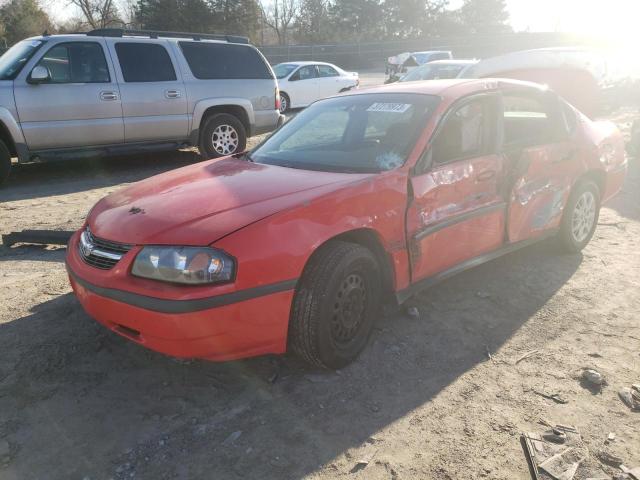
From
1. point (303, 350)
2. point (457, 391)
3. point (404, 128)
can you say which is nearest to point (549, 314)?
point (457, 391)

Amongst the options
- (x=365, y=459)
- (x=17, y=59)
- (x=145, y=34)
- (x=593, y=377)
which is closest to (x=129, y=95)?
(x=145, y=34)

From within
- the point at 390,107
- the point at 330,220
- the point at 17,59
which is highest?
the point at 17,59

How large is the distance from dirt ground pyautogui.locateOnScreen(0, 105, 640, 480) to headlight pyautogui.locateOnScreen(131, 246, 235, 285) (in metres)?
0.69

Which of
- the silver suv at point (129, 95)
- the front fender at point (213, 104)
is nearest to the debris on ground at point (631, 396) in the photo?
the silver suv at point (129, 95)

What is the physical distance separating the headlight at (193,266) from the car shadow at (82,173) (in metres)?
5.29

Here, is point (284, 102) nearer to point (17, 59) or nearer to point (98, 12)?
point (17, 59)

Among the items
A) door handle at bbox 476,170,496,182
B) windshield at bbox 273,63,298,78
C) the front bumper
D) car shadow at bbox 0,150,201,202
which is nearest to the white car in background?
windshield at bbox 273,63,298,78

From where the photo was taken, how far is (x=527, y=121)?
4.70m

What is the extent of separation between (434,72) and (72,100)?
9.09m

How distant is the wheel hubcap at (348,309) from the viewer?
2975 mm

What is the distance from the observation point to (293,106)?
623 inches

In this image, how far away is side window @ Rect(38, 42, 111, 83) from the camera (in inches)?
291

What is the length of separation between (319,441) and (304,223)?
1.05 metres

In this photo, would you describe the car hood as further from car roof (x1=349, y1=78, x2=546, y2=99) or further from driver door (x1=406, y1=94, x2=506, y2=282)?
car roof (x1=349, y1=78, x2=546, y2=99)
